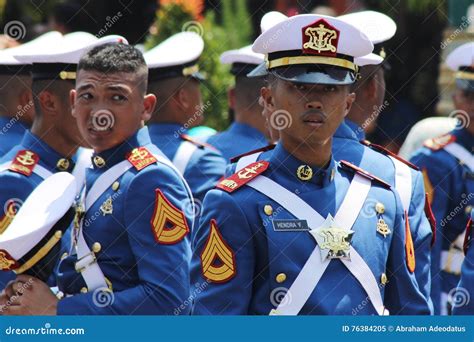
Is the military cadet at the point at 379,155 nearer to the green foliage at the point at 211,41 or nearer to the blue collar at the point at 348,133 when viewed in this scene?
the blue collar at the point at 348,133

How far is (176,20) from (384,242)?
533cm

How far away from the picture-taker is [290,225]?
478 centimetres

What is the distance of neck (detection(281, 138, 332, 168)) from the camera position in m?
4.89

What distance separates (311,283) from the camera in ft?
15.5

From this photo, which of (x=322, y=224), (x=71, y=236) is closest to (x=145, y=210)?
(x=71, y=236)

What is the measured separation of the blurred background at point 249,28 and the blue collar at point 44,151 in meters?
3.41

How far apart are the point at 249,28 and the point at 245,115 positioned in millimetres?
3228

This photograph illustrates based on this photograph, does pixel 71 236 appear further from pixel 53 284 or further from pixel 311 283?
pixel 311 283

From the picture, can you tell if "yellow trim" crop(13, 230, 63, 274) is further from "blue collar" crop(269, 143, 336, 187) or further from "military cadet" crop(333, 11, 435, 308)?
"military cadet" crop(333, 11, 435, 308)

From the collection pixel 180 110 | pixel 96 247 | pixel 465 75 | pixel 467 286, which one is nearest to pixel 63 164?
pixel 96 247

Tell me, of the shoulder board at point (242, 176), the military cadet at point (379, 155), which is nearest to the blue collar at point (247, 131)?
the military cadet at point (379, 155)

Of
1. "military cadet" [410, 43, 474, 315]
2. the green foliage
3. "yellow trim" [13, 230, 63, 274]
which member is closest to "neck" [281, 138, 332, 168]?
"yellow trim" [13, 230, 63, 274]

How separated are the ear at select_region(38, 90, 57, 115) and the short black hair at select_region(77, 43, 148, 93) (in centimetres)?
84

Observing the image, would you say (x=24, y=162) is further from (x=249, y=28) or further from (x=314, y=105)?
(x=249, y=28)
